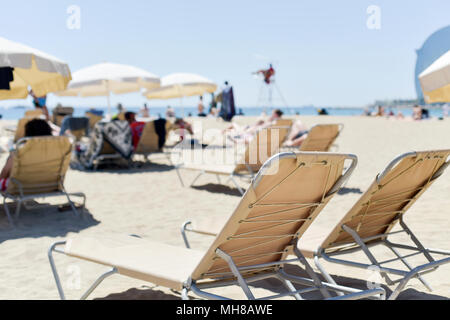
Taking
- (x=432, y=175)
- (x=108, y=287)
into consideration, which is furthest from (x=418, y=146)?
(x=108, y=287)

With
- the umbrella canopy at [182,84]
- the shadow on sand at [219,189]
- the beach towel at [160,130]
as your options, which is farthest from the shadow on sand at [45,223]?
the umbrella canopy at [182,84]

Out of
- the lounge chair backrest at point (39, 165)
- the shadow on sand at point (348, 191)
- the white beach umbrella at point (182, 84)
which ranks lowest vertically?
the shadow on sand at point (348, 191)

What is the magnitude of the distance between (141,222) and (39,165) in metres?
1.15

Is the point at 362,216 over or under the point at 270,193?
under

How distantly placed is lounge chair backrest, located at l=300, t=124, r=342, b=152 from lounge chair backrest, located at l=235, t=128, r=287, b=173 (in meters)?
0.45

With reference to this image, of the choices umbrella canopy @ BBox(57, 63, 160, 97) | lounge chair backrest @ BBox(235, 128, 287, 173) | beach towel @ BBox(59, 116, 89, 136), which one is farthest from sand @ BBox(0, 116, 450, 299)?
beach towel @ BBox(59, 116, 89, 136)

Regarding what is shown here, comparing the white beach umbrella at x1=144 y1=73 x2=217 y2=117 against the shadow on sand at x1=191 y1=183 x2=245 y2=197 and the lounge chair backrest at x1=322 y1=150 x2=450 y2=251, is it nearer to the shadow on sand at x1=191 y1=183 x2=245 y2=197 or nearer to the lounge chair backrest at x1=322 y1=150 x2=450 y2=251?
the shadow on sand at x1=191 y1=183 x2=245 y2=197

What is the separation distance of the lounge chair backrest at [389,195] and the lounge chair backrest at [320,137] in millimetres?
3004

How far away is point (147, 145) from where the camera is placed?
9.23m

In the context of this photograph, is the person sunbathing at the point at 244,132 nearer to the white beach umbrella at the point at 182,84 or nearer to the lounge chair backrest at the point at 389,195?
the white beach umbrella at the point at 182,84

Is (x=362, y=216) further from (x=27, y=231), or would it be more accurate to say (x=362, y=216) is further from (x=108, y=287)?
(x=27, y=231)

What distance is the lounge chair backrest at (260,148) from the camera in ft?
19.4

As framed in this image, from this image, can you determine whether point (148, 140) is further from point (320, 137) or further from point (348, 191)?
point (348, 191)

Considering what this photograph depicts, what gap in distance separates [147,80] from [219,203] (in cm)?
526
